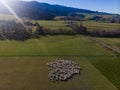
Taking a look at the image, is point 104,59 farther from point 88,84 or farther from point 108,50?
point 88,84

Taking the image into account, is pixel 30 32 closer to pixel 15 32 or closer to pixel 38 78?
pixel 15 32

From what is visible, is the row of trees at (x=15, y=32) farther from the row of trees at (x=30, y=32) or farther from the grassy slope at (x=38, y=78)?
the grassy slope at (x=38, y=78)

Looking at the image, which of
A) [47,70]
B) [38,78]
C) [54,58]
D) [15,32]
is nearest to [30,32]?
[15,32]

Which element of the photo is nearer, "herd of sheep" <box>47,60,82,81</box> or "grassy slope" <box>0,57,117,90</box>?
"grassy slope" <box>0,57,117,90</box>

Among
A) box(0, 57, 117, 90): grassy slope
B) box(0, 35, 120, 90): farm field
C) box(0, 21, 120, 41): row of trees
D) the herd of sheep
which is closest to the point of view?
box(0, 57, 117, 90): grassy slope

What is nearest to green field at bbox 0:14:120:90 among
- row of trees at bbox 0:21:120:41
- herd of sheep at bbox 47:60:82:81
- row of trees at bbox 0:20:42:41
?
herd of sheep at bbox 47:60:82:81

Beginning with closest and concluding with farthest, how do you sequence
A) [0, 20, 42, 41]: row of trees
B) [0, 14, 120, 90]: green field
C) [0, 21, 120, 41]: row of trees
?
1. [0, 14, 120, 90]: green field
2. [0, 20, 42, 41]: row of trees
3. [0, 21, 120, 41]: row of trees

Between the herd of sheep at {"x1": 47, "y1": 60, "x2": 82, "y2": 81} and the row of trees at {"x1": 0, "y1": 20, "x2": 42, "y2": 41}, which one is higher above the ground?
the herd of sheep at {"x1": 47, "y1": 60, "x2": 82, "y2": 81}

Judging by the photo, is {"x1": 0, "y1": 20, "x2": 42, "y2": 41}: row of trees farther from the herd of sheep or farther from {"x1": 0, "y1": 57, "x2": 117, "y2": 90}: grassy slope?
the herd of sheep

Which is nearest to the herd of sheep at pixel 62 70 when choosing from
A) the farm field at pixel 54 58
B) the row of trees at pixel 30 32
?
the farm field at pixel 54 58
